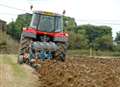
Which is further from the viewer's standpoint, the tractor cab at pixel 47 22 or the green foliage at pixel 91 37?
the green foliage at pixel 91 37

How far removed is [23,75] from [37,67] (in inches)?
109

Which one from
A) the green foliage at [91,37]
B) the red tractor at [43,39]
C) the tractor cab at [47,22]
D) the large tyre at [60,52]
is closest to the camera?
the red tractor at [43,39]

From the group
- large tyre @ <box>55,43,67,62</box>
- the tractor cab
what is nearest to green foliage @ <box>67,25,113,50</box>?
the tractor cab

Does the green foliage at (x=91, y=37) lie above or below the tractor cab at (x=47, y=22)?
A: below

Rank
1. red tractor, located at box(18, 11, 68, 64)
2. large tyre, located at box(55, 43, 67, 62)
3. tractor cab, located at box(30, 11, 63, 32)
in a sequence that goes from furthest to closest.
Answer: tractor cab, located at box(30, 11, 63, 32) < large tyre, located at box(55, 43, 67, 62) < red tractor, located at box(18, 11, 68, 64)

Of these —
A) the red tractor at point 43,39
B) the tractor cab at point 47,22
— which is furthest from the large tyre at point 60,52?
the tractor cab at point 47,22

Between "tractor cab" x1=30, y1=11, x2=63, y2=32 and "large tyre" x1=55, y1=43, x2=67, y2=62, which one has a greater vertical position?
"tractor cab" x1=30, y1=11, x2=63, y2=32

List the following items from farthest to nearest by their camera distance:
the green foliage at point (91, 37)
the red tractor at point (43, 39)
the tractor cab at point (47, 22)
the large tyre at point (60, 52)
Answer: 1. the green foliage at point (91, 37)
2. the tractor cab at point (47, 22)
3. the large tyre at point (60, 52)
4. the red tractor at point (43, 39)

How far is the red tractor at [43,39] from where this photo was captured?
18719mm

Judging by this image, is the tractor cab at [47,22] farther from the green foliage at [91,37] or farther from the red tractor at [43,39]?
the green foliage at [91,37]

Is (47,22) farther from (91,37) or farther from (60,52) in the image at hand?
(91,37)

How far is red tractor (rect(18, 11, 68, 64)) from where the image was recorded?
737 inches

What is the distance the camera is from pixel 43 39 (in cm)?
1962

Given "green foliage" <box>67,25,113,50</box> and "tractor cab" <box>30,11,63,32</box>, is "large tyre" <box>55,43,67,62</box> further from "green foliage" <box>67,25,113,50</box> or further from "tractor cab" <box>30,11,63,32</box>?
"green foliage" <box>67,25,113,50</box>
